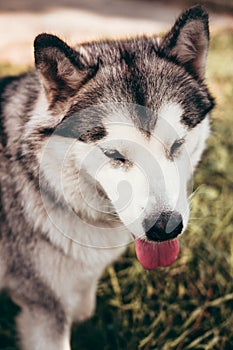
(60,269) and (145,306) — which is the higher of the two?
(60,269)

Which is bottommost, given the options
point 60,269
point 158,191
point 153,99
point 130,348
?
point 130,348

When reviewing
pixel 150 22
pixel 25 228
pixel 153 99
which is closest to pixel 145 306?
pixel 25 228

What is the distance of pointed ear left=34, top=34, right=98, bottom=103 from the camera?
6.53ft

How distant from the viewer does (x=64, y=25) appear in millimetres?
8516

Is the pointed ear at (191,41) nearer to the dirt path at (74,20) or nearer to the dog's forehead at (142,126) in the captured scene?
the dog's forehead at (142,126)

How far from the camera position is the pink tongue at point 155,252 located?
230cm

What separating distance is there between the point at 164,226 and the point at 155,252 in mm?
342

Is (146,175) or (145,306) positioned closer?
(146,175)

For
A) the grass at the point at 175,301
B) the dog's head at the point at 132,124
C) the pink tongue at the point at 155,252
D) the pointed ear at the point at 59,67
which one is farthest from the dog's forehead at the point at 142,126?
the grass at the point at 175,301

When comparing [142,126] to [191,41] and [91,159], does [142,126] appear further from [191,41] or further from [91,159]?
[191,41]

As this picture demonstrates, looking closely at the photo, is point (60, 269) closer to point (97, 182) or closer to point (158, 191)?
point (97, 182)

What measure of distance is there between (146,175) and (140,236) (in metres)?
0.28

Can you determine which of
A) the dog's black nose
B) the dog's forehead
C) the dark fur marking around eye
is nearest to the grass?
the dog's black nose

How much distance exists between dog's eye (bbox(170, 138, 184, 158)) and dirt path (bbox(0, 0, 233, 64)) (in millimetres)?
4686
